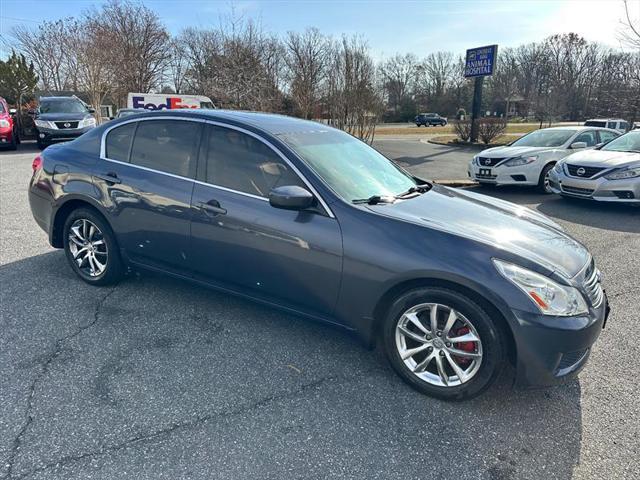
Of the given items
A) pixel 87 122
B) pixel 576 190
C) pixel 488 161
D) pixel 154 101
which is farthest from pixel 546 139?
pixel 87 122

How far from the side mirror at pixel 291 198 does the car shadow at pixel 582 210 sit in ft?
19.2

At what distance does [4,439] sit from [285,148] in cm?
234

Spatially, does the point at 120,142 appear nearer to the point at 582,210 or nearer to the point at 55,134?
the point at 582,210

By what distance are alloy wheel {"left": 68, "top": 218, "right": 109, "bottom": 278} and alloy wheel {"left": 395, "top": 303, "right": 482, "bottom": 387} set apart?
2.82 meters

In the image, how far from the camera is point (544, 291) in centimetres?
230

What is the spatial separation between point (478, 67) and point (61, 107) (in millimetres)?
18778

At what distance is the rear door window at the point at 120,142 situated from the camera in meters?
3.64

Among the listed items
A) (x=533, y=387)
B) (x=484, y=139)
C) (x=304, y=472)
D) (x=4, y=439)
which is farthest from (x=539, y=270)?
(x=484, y=139)

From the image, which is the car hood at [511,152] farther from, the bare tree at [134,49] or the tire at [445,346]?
the bare tree at [134,49]

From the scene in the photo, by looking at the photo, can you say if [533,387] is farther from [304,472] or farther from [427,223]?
[304,472]

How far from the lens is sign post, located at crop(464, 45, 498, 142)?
66.2 feet

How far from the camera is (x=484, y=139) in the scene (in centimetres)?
2097

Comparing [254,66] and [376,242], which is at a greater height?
[254,66]

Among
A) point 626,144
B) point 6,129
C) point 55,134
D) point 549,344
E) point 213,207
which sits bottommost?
point 549,344
